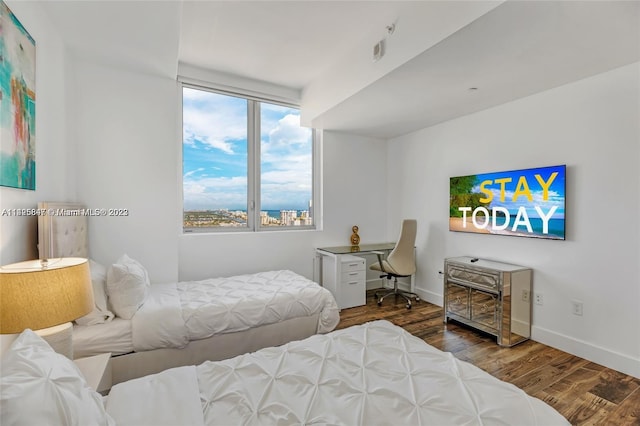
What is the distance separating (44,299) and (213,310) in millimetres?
1234

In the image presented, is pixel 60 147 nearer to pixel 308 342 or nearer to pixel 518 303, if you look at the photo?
pixel 308 342

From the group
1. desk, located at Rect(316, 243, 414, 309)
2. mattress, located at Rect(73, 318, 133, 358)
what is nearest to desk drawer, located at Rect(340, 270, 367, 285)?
desk, located at Rect(316, 243, 414, 309)

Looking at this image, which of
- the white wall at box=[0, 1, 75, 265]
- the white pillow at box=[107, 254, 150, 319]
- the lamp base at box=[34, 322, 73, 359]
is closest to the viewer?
the lamp base at box=[34, 322, 73, 359]

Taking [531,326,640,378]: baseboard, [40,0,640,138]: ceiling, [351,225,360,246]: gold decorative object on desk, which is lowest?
[531,326,640,378]: baseboard

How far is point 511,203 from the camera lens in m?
3.08

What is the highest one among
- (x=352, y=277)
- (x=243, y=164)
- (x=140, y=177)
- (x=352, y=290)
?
(x=243, y=164)

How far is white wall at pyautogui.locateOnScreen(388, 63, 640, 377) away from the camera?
7.69 feet

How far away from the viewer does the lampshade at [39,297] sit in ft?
3.89

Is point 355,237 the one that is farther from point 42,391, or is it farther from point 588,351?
point 42,391

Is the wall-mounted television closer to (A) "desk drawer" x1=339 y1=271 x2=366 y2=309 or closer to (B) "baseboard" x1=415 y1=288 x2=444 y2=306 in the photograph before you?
(B) "baseboard" x1=415 y1=288 x2=444 y2=306

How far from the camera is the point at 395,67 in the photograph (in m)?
2.35

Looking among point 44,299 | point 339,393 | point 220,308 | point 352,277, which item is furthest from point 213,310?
point 352,277

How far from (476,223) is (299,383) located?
296 centimetres

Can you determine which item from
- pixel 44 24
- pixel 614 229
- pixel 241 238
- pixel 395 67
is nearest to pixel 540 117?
pixel 614 229
